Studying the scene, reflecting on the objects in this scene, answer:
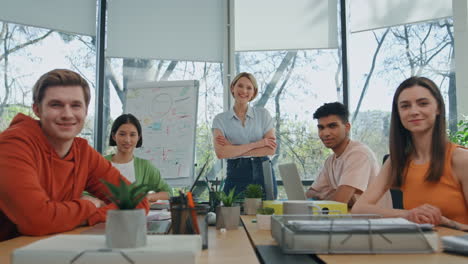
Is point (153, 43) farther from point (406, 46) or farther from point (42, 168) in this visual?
point (42, 168)

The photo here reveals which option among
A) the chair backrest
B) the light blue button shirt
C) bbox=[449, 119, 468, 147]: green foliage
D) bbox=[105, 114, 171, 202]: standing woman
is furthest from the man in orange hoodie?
bbox=[449, 119, 468, 147]: green foliage

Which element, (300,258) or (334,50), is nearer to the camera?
(300,258)

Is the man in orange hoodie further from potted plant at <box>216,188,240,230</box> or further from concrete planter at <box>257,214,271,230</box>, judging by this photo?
concrete planter at <box>257,214,271,230</box>

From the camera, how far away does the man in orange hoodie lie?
1323 millimetres

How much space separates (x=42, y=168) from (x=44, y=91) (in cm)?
28

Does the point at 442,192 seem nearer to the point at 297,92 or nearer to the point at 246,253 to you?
the point at 246,253

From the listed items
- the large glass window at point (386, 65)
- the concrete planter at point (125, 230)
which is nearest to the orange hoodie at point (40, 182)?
the concrete planter at point (125, 230)

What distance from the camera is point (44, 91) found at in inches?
60.1

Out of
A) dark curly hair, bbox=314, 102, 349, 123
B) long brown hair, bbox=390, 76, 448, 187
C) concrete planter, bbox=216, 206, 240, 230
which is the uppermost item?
dark curly hair, bbox=314, 102, 349, 123

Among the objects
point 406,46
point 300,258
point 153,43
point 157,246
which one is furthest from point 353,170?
point 153,43

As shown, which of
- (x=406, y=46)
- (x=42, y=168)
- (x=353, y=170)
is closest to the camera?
(x=42, y=168)

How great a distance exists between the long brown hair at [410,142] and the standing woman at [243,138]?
3.53 feet

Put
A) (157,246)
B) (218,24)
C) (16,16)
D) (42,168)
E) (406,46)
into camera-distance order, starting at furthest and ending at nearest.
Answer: (218,24) → (406,46) → (16,16) → (42,168) → (157,246)

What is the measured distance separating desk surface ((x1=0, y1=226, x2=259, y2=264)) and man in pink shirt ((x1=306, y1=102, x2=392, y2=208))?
1.05 metres
